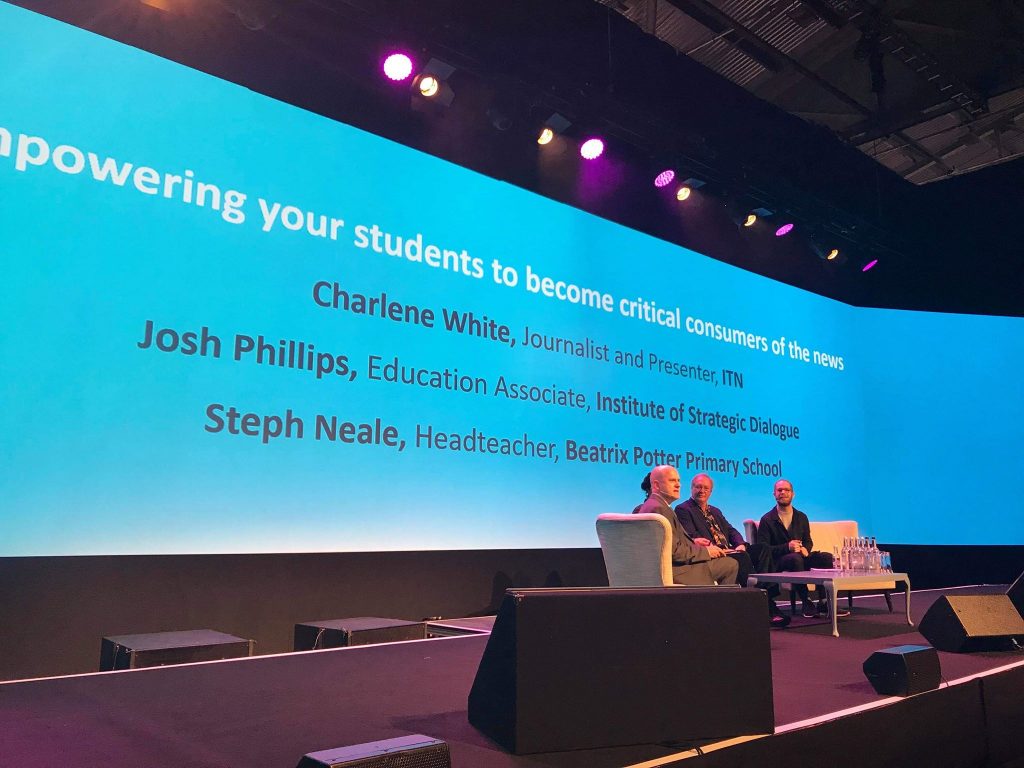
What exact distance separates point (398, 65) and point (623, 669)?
3.83 m

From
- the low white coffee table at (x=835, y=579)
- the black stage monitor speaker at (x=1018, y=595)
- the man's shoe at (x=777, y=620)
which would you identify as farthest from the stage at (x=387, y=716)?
the man's shoe at (x=777, y=620)

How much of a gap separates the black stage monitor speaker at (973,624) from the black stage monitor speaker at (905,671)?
90cm

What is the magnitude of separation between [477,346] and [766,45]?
344 cm

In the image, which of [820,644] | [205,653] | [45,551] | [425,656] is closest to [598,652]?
[425,656]

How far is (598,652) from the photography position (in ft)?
5.50

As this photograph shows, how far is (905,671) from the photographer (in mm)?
2250

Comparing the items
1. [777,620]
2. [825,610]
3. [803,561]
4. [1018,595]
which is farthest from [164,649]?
[825,610]

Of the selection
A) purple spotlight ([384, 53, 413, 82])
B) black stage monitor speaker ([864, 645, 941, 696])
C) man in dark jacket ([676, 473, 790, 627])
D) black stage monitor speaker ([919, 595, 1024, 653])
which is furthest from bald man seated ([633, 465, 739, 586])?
purple spotlight ([384, 53, 413, 82])

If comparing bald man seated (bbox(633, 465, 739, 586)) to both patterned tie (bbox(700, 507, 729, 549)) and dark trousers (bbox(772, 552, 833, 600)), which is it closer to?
patterned tie (bbox(700, 507, 729, 549))

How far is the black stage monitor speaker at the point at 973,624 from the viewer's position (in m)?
3.08

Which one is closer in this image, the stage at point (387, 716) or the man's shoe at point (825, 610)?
the stage at point (387, 716)

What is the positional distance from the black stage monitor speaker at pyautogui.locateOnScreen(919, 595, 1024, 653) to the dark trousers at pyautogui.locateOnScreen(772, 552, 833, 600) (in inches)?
64.0

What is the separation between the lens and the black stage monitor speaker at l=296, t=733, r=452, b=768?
131 centimetres

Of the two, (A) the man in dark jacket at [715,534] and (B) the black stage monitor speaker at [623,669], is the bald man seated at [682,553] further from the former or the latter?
(B) the black stage monitor speaker at [623,669]
